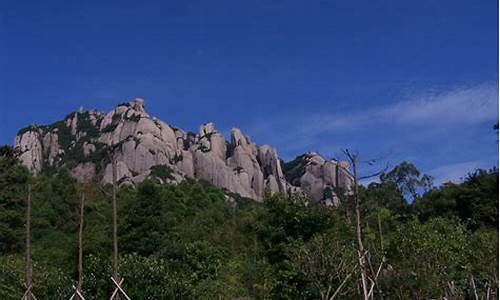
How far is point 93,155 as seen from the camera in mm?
50344

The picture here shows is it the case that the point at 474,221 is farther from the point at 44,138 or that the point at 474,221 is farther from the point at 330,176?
the point at 44,138

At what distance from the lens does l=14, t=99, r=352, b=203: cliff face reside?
161ft

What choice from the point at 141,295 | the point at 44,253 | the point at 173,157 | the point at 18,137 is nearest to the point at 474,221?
the point at 141,295

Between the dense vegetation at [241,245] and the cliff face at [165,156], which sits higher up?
the cliff face at [165,156]

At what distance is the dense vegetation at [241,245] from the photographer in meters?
16.4

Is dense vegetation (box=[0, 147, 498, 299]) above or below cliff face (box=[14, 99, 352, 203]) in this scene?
below

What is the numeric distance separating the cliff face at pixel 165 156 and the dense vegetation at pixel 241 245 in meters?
13.6

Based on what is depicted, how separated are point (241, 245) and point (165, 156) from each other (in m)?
24.3

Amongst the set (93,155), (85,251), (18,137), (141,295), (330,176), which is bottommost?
(141,295)

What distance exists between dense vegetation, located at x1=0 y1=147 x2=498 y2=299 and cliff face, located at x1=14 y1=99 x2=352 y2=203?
1359 centimetres

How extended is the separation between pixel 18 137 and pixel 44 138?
4.31m

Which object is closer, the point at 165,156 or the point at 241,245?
the point at 241,245

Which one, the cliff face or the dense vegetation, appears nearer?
the dense vegetation

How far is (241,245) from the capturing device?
27203 millimetres
